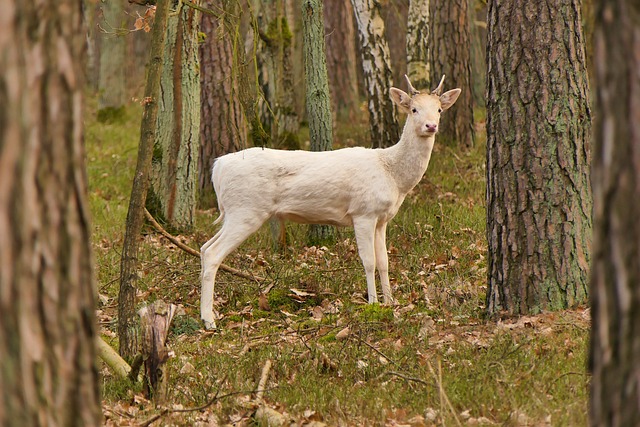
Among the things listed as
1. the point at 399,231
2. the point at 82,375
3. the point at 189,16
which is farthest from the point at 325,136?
the point at 82,375

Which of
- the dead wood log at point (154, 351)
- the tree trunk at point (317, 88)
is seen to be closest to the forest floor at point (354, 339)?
the dead wood log at point (154, 351)

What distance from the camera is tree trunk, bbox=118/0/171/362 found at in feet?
21.6

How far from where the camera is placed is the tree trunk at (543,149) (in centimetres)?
698

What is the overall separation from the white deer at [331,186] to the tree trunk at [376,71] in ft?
13.0

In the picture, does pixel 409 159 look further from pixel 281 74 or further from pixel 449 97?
pixel 281 74

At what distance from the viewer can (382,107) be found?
13.6 m

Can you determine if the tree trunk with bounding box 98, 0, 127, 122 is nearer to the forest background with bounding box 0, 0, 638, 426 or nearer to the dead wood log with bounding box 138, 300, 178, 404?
the forest background with bounding box 0, 0, 638, 426

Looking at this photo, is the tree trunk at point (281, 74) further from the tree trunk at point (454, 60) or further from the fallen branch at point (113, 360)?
the fallen branch at point (113, 360)

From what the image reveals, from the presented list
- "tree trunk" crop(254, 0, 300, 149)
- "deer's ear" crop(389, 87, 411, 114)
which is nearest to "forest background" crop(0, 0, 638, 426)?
"deer's ear" crop(389, 87, 411, 114)

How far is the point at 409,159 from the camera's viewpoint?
959cm

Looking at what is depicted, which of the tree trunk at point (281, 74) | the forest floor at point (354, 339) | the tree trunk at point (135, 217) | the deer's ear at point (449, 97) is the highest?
the tree trunk at point (281, 74)

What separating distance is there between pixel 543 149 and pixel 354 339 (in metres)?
2.14

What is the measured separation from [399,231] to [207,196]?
4.24 metres

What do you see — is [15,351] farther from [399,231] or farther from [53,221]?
[399,231]
